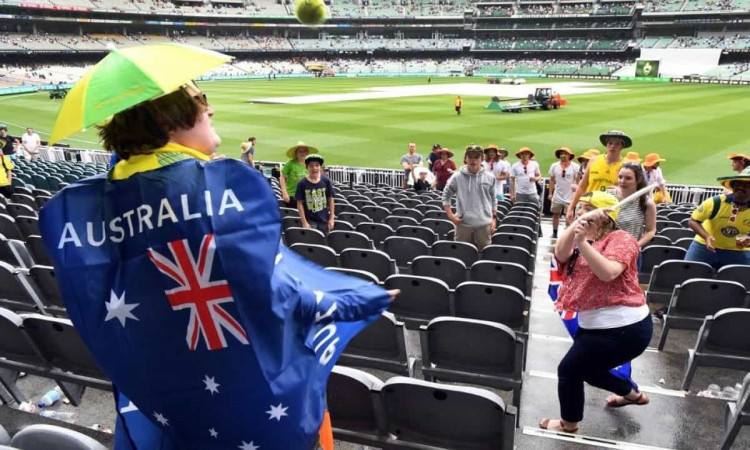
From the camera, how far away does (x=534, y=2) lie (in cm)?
8919

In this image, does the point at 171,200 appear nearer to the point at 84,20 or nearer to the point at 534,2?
the point at 84,20

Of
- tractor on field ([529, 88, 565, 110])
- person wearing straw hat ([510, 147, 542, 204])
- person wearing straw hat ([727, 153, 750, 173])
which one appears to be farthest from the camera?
tractor on field ([529, 88, 565, 110])

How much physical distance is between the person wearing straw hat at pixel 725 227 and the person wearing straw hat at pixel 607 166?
134cm

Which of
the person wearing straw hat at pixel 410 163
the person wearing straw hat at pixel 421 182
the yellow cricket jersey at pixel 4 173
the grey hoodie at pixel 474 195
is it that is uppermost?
the grey hoodie at pixel 474 195

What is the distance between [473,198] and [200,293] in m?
5.75

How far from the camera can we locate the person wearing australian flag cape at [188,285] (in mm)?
1422

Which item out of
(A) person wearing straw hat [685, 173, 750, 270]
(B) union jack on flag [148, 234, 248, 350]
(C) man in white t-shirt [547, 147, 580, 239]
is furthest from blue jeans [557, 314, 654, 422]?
(C) man in white t-shirt [547, 147, 580, 239]

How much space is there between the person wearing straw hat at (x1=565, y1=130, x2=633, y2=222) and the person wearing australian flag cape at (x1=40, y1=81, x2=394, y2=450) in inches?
237

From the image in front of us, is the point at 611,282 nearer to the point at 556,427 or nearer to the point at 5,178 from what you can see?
the point at 556,427

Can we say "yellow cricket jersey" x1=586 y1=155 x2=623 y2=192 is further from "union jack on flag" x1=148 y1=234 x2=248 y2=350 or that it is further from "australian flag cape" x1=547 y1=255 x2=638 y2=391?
"union jack on flag" x1=148 y1=234 x2=248 y2=350

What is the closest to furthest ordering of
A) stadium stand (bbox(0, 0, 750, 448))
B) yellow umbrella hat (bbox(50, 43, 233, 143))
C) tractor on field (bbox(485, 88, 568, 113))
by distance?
yellow umbrella hat (bbox(50, 43, 233, 143)) < stadium stand (bbox(0, 0, 750, 448)) < tractor on field (bbox(485, 88, 568, 113))

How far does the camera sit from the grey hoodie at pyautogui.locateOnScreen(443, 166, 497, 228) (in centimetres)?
684

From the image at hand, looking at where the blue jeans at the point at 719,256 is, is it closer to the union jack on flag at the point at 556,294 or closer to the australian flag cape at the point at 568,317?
the australian flag cape at the point at 568,317

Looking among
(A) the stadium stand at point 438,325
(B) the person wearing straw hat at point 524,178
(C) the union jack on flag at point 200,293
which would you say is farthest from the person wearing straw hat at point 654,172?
(C) the union jack on flag at point 200,293
